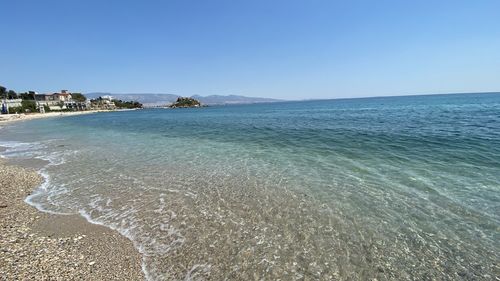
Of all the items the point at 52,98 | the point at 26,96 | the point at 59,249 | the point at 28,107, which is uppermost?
the point at 26,96

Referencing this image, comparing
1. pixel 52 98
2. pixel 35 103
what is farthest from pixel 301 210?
pixel 52 98

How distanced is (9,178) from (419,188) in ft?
63.2

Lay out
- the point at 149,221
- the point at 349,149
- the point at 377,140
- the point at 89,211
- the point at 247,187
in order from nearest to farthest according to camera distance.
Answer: the point at 149,221
the point at 89,211
the point at 247,187
the point at 349,149
the point at 377,140

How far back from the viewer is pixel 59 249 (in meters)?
6.78

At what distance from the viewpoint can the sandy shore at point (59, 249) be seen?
573 centimetres

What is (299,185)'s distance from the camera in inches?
462

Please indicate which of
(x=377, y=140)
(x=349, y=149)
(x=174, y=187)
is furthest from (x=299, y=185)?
(x=377, y=140)

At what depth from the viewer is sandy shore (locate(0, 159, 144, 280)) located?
Result: 573 centimetres

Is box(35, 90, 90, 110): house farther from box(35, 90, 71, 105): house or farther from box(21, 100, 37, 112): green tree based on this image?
box(21, 100, 37, 112): green tree

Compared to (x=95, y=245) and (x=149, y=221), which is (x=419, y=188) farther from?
(x=95, y=245)

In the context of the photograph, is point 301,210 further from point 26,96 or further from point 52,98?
point 52,98

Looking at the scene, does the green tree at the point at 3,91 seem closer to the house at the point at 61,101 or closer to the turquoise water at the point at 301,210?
the house at the point at 61,101

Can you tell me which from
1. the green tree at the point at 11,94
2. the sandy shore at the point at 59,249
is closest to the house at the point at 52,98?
the green tree at the point at 11,94

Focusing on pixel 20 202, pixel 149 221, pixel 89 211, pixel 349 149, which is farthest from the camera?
pixel 349 149
